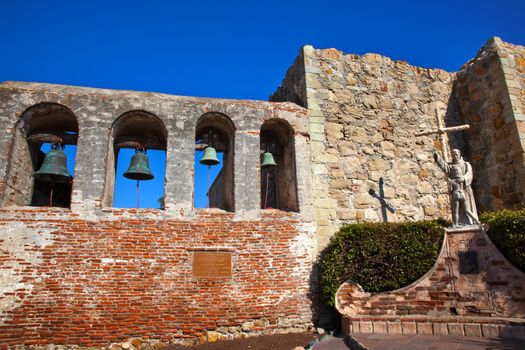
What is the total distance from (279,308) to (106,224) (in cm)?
375

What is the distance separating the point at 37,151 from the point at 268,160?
5.27 meters

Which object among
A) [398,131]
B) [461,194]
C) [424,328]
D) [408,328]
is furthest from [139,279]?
[398,131]

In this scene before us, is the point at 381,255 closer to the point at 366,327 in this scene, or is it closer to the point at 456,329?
the point at 366,327

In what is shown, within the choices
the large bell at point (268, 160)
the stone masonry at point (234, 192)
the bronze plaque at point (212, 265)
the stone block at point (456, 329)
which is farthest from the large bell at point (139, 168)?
the stone block at point (456, 329)

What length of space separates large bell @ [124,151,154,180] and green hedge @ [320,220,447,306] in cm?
421

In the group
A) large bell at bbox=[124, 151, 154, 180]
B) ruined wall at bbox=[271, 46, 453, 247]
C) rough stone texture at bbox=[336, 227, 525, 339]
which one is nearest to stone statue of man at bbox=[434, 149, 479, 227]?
rough stone texture at bbox=[336, 227, 525, 339]

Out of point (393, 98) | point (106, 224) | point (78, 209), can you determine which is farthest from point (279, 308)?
point (393, 98)

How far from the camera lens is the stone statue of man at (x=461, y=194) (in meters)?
7.29

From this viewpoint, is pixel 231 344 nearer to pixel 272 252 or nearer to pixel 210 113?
pixel 272 252

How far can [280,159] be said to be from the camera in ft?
31.8

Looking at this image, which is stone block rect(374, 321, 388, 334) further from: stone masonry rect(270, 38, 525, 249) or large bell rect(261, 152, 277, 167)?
large bell rect(261, 152, 277, 167)

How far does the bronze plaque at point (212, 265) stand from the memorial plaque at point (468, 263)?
4307mm

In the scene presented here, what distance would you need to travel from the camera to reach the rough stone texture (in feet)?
20.5

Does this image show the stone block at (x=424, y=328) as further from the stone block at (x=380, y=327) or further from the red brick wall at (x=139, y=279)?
the red brick wall at (x=139, y=279)
